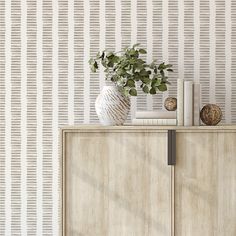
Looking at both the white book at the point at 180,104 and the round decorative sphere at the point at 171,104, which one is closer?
the white book at the point at 180,104

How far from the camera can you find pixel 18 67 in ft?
11.0

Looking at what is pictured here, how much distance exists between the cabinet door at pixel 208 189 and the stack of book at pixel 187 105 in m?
0.08

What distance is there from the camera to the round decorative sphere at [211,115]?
300cm

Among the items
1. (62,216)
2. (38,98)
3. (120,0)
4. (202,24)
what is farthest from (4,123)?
(202,24)

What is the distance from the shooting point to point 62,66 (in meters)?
3.35

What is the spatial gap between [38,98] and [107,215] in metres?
0.81

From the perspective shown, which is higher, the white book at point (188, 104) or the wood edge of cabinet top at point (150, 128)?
the white book at point (188, 104)

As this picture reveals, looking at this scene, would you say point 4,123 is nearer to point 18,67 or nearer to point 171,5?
point 18,67

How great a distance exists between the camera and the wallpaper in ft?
10.9

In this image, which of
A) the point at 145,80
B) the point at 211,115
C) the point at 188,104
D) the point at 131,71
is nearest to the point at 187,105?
the point at 188,104

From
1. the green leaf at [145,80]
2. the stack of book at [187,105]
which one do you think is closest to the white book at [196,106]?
the stack of book at [187,105]

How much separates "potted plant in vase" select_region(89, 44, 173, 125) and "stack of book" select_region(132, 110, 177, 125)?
0.23 ft

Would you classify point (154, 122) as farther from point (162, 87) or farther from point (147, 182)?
point (147, 182)

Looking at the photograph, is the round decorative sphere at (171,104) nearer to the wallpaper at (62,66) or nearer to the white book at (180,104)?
the white book at (180,104)
